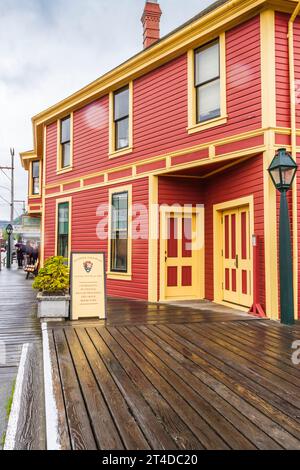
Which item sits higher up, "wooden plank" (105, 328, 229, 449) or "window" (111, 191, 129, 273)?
"window" (111, 191, 129, 273)

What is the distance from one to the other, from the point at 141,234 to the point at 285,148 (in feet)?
12.9

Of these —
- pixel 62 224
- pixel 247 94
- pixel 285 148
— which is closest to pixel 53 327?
pixel 285 148

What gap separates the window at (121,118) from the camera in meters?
9.38

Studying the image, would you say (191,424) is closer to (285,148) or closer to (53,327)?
(53,327)

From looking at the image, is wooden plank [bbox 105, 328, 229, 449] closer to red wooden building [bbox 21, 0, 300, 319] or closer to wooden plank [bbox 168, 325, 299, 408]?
wooden plank [bbox 168, 325, 299, 408]

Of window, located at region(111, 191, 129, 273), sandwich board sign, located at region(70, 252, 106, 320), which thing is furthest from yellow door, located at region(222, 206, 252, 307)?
sandwich board sign, located at region(70, 252, 106, 320)

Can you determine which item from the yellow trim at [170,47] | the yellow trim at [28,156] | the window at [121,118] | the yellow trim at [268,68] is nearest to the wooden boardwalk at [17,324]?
the window at [121,118]

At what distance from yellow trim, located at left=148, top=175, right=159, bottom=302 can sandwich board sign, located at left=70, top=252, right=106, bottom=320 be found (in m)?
2.23

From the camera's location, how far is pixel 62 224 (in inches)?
448

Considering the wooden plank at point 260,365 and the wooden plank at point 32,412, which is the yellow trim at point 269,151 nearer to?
the wooden plank at point 260,365

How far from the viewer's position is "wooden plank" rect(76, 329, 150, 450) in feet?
7.28

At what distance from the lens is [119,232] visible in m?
9.28

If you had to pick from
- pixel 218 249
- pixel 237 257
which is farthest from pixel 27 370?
pixel 218 249

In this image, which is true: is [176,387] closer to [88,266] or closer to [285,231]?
[88,266]
